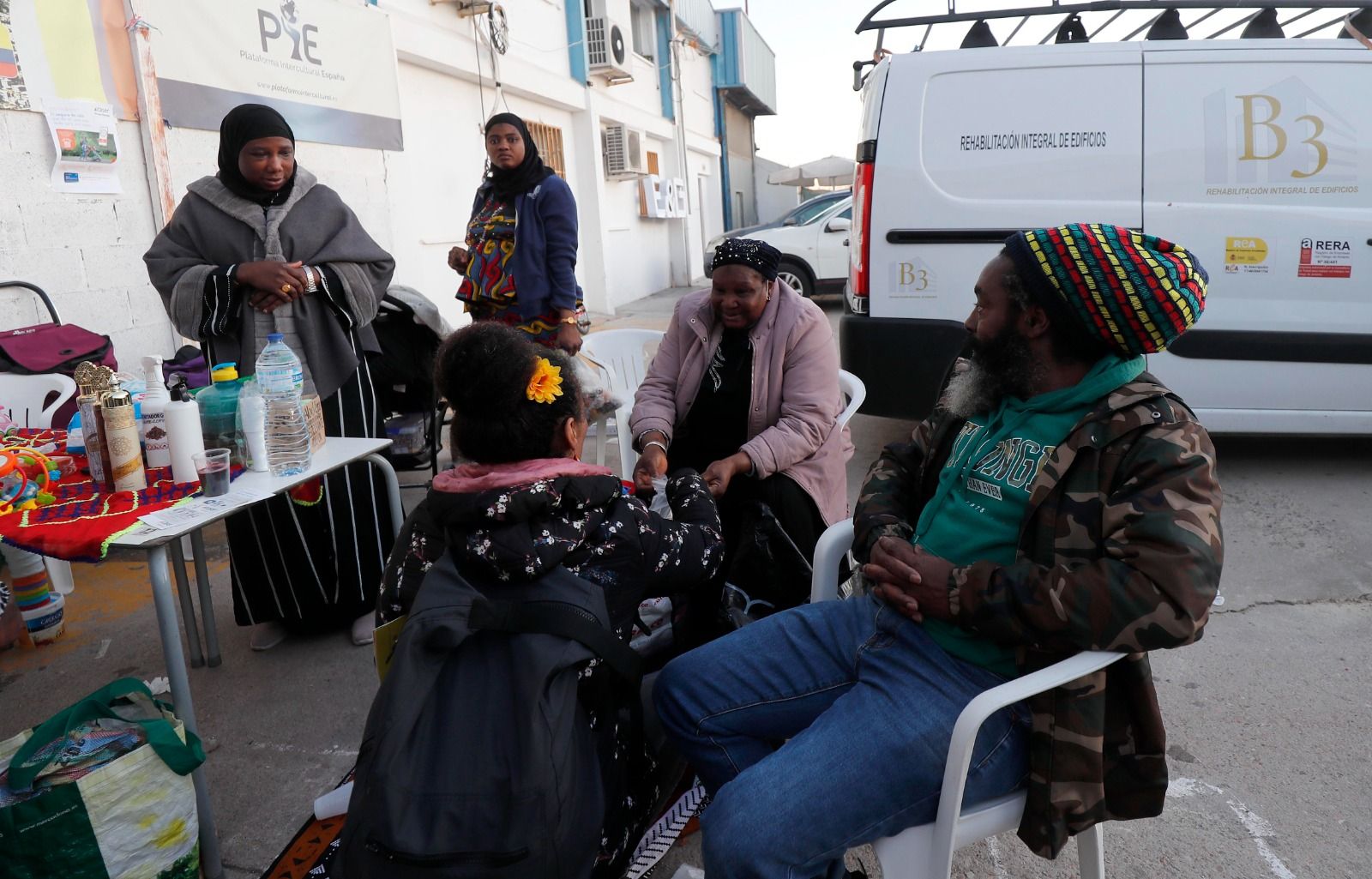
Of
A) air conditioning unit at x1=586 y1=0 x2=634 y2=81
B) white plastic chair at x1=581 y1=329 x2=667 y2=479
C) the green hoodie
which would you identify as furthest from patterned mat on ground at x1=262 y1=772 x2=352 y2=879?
air conditioning unit at x1=586 y1=0 x2=634 y2=81

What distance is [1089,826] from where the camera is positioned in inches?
57.7

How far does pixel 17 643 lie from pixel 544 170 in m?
2.76

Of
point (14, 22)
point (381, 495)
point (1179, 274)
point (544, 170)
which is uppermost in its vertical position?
point (14, 22)

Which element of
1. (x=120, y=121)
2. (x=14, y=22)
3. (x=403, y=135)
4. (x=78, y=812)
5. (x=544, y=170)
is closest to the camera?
(x=78, y=812)

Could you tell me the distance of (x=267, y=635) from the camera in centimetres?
321

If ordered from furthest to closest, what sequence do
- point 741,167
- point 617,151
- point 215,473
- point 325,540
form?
point 741,167
point 617,151
point 325,540
point 215,473

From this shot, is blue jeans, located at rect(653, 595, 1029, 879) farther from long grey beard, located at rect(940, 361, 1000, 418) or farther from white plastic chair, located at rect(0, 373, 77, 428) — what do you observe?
white plastic chair, located at rect(0, 373, 77, 428)

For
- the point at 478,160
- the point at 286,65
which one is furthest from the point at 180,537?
the point at 478,160

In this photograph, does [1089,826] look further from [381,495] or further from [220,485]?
[381,495]

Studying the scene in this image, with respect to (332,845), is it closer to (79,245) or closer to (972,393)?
(972,393)

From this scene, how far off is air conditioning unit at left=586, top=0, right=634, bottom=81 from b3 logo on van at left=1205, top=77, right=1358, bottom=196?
8864 mm

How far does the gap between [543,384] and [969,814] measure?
1005mm

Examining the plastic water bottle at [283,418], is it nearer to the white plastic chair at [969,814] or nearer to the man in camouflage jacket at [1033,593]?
the man in camouflage jacket at [1033,593]

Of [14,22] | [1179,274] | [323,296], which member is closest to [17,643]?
[323,296]
